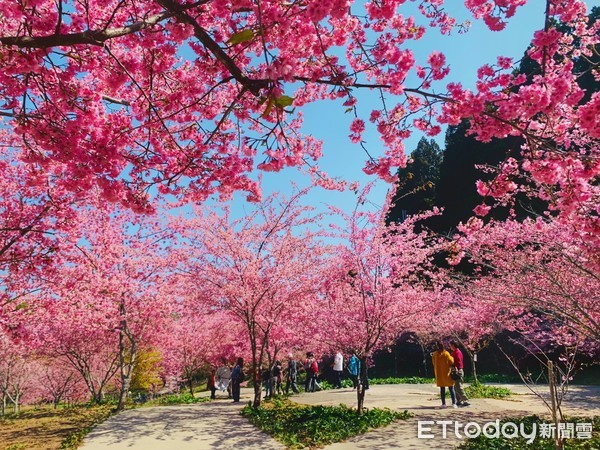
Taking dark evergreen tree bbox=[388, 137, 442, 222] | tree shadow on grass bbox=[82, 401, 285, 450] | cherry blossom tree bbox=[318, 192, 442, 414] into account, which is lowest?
tree shadow on grass bbox=[82, 401, 285, 450]

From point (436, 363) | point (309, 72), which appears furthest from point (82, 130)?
point (436, 363)

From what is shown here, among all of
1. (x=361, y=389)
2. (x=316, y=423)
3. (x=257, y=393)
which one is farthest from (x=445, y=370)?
(x=257, y=393)

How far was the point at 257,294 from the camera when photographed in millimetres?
11633

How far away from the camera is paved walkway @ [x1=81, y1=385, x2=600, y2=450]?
22.7 ft

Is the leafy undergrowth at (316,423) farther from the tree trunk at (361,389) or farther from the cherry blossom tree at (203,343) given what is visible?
the cherry blossom tree at (203,343)

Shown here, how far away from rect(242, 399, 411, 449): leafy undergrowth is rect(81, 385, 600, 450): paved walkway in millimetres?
222

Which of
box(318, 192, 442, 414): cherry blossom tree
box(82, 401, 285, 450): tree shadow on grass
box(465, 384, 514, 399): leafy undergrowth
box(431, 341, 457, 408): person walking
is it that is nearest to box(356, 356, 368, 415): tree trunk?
box(318, 192, 442, 414): cherry blossom tree

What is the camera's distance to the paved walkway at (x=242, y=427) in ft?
22.7

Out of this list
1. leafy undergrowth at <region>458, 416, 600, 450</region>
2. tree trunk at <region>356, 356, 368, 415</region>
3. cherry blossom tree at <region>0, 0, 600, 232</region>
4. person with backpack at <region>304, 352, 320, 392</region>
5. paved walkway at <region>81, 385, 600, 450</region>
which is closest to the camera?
cherry blossom tree at <region>0, 0, 600, 232</region>

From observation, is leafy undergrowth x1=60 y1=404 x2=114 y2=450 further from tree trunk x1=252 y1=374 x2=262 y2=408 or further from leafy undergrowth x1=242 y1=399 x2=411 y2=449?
tree trunk x1=252 y1=374 x2=262 y2=408

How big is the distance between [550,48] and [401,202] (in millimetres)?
38293

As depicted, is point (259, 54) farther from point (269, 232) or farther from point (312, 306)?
point (312, 306)

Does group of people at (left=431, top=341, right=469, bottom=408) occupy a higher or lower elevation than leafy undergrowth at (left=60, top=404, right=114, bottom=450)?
higher

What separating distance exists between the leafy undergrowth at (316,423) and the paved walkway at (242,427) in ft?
0.73
